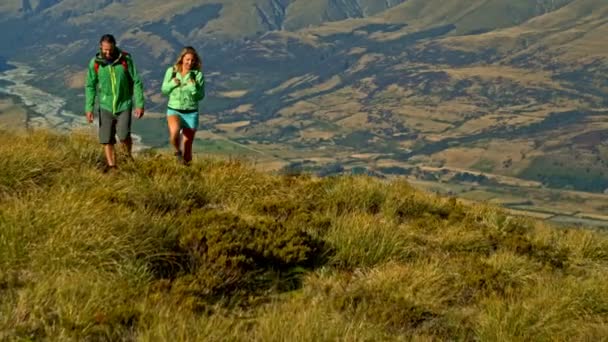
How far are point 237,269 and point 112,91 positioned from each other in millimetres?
5906

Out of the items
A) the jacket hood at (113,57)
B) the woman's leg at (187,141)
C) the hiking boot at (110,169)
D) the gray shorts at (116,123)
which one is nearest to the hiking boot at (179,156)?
the woman's leg at (187,141)

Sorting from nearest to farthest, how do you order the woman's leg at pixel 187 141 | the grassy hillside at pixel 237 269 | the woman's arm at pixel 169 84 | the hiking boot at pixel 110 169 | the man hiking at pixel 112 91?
the grassy hillside at pixel 237 269
the hiking boot at pixel 110 169
the man hiking at pixel 112 91
the woman's arm at pixel 169 84
the woman's leg at pixel 187 141

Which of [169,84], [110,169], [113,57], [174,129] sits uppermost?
[113,57]

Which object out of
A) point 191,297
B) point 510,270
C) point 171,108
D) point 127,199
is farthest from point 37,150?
point 510,270

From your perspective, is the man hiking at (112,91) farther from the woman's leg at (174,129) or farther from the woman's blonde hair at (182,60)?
the woman's blonde hair at (182,60)

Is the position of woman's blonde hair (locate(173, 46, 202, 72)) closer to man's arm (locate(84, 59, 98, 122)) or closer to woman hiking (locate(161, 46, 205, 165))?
woman hiking (locate(161, 46, 205, 165))

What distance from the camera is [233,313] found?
6.22 m

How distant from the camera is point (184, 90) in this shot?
13.1 metres

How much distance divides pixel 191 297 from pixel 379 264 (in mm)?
3181

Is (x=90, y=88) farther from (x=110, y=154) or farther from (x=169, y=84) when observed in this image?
(x=169, y=84)

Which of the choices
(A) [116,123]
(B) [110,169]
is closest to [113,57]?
(A) [116,123]

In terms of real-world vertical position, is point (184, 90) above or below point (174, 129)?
above

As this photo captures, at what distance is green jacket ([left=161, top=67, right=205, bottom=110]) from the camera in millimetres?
13067

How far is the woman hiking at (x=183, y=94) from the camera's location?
13070 millimetres
